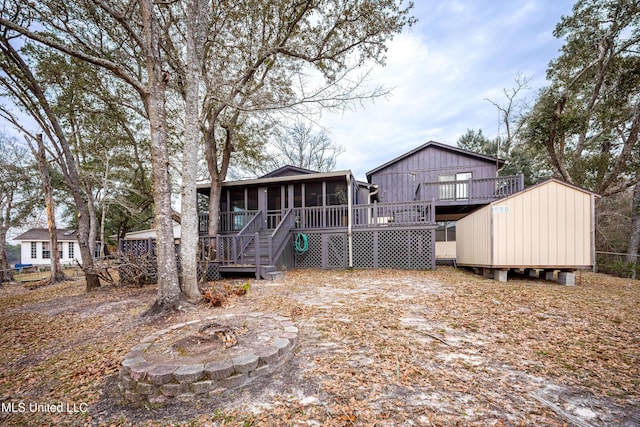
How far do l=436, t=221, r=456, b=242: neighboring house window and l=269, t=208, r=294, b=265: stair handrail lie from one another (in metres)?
9.46

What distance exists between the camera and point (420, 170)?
14.7 m

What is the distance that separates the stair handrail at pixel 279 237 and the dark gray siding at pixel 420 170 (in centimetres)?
718

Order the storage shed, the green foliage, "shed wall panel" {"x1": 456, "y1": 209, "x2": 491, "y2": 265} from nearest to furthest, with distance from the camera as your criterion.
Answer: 1. the storage shed
2. "shed wall panel" {"x1": 456, "y1": 209, "x2": 491, "y2": 265}
3. the green foliage

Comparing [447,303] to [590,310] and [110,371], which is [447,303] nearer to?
[590,310]

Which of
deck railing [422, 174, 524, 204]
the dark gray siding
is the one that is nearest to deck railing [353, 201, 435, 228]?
deck railing [422, 174, 524, 204]

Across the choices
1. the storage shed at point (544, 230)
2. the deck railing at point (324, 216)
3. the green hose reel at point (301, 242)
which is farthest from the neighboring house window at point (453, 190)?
the green hose reel at point (301, 242)

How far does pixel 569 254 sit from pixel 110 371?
10.1 metres

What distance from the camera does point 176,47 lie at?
30.9 ft

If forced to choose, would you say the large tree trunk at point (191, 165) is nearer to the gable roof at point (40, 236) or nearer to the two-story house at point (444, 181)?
the two-story house at point (444, 181)

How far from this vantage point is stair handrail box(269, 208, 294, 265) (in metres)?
8.51

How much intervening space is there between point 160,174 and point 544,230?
31.9ft

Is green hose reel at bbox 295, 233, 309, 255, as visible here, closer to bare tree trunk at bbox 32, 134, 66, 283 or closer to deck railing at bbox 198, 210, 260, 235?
deck railing at bbox 198, 210, 260, 235

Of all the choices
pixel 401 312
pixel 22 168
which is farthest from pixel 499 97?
pixel 22 168

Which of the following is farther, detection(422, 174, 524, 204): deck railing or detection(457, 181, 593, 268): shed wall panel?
detection(422, 174, 524, 204): deck railing
